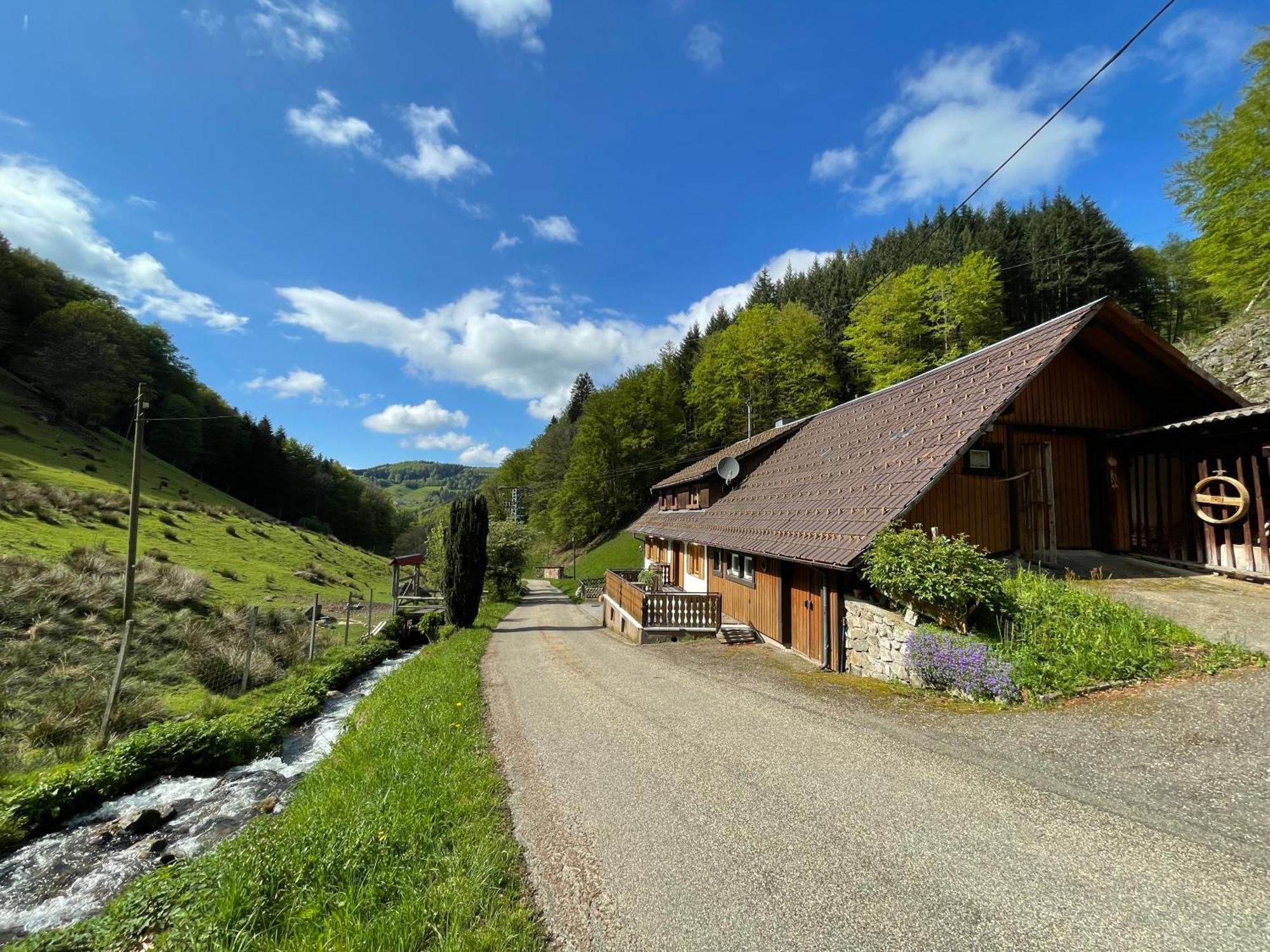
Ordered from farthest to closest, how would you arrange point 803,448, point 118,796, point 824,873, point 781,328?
point 781,328, point 803,448, point 118,796, point 824,873

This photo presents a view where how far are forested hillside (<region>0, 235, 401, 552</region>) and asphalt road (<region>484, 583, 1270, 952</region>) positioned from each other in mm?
38547

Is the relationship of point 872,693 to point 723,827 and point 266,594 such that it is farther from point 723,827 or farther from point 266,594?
point 266,594

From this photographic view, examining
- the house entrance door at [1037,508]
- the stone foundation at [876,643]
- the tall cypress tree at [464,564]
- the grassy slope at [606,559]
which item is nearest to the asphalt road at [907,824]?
the stone foundation at [876,643]

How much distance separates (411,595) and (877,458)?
29097 millimetres

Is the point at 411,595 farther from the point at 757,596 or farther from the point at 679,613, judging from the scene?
the point at 757,596

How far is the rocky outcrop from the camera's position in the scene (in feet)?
48.8

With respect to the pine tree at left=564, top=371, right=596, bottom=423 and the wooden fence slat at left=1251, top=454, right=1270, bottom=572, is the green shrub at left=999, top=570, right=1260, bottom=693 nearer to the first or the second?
the wooden fence slat at left=1251, top=454, right=1270, bottom=572

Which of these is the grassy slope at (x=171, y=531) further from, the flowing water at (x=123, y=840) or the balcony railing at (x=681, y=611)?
the balcony railing at (x=681, y=611)

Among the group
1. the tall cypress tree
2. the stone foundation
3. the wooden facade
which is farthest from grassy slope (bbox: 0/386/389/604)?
the stone foundation

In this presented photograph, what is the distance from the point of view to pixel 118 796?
809cm

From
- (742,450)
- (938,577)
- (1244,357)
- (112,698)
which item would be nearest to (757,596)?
(938,577)

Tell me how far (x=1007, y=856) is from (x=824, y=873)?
1.37m

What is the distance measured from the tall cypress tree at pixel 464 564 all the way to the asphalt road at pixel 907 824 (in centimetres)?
1520

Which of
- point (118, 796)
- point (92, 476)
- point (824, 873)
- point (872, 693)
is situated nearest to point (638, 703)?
point (872, 693)
